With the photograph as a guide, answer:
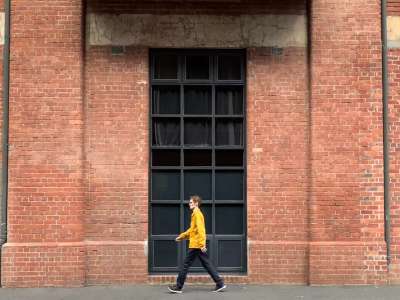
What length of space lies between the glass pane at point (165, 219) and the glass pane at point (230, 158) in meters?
1.18

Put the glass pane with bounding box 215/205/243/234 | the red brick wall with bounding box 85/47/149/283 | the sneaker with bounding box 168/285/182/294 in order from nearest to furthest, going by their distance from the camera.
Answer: the sneaker with bounding box 168/285/182/294, the red brick wall with bounding box 85/47/149/283, the glass pane with bounding box 215/205/243/234

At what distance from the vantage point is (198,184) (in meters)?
10.6

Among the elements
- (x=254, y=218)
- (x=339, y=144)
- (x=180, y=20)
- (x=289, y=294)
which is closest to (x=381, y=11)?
(x=339, y=144)

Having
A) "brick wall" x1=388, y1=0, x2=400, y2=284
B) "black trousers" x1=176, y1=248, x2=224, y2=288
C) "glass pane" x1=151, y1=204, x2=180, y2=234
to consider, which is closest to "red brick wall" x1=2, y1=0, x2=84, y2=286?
"glass pane" x1=151, y1=204, x2=180, y2=234

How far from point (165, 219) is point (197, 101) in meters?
2.36

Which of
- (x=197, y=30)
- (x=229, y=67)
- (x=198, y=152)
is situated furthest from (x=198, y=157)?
Result: (x=197, y=30)

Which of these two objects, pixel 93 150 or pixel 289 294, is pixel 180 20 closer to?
pixel 93 150

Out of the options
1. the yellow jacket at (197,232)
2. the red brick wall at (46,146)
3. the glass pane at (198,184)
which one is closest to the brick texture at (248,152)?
the red brick wall at (46,146)

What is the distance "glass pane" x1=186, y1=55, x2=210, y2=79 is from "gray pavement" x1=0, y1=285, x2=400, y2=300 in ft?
13.1

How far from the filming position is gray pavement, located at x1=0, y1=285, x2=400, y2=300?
915 cm

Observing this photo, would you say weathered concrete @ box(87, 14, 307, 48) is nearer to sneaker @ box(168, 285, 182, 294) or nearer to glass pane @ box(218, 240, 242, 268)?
glass pane @ box(218, 240, 242, 268)

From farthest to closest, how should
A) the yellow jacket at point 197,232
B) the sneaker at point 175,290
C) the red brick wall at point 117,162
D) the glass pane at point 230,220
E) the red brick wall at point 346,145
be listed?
the glass pane at point 230,220 < the red brick wall at point 117,162 < the red brick wall at point 346,145 < the sneaker at point 175,290 < the yellow jacket at point 197,232

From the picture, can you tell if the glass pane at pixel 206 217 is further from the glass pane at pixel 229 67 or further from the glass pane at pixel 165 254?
the glass pane at pixel 229 67

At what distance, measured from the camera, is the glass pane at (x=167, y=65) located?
35.1 ft
